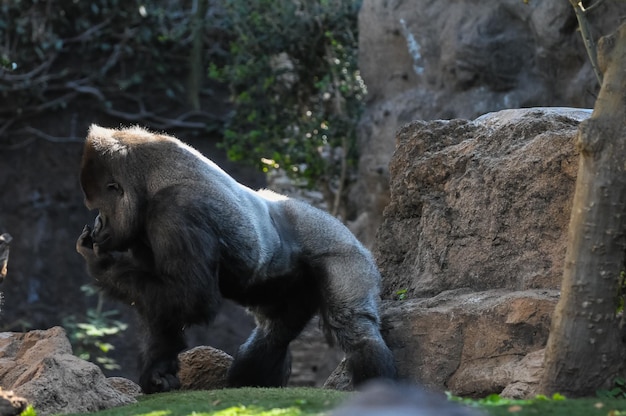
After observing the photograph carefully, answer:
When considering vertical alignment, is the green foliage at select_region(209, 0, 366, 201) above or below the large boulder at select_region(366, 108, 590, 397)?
above

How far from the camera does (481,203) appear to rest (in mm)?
5688

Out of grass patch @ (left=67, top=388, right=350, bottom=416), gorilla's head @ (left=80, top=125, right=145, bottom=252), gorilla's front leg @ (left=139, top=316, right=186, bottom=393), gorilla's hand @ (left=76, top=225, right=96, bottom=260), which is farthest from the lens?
gorilla's hand @ (left=76, top=225, right=96, bottom=260)

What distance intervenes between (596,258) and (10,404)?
2.48 metres

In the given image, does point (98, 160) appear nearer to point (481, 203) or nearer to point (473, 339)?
point (481, 203)

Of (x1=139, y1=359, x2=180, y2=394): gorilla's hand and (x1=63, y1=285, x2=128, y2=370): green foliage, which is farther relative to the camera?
(x1=63, y1=285, x2=128, y2=370): green foliage

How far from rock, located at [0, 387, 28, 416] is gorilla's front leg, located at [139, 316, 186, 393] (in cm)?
119

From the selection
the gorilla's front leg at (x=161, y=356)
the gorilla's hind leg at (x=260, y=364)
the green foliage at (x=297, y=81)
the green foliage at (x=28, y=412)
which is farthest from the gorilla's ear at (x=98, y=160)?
the green foliage at (x=297, y=81)

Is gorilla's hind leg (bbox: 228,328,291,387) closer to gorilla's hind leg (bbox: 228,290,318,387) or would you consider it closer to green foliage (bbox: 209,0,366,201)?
gorilla's hind leg (bbox: 228,290,318,387)

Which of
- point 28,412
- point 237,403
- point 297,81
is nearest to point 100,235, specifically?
point 28,412

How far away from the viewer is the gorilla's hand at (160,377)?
527cm

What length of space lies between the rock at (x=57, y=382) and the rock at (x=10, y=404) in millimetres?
420

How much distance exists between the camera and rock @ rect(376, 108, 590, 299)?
5348 millimetres

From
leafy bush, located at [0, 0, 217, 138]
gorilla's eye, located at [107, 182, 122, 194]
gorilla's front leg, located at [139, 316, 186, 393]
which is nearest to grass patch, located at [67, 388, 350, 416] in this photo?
gorilla's front leg, located at [139, 316, 186, 393]

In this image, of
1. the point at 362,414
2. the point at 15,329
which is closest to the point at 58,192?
the point at 15,329
